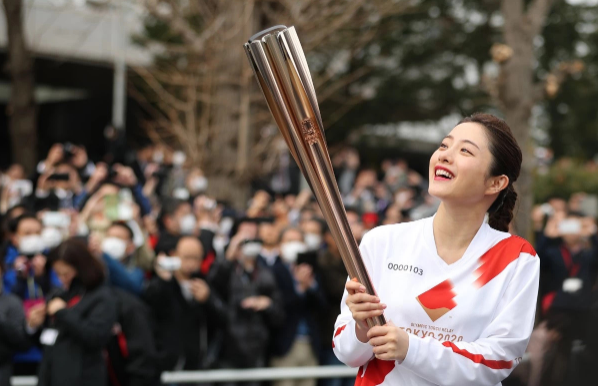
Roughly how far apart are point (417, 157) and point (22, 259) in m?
16.7

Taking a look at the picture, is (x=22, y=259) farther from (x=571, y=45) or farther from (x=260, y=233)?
(x=571, y=45)

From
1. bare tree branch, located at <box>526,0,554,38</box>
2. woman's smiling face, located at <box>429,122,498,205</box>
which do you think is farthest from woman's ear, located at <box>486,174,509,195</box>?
bare tree branch, located at <box>526,0,554,38</box>

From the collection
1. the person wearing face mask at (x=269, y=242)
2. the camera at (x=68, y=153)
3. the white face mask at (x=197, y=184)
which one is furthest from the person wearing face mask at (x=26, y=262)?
the camera at (x=68, y=153)

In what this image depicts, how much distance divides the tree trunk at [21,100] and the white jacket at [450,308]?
10609 mm

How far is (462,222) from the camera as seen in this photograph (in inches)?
90.1

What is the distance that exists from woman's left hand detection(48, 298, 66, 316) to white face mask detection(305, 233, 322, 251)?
2.42m

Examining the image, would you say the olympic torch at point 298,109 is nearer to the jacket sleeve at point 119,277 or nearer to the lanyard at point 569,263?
the jacket sleeve at point 119,277

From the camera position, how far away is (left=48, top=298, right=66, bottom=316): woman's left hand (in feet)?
14.1

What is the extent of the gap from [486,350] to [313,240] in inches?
178

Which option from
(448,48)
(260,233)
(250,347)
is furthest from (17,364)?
(448,48)

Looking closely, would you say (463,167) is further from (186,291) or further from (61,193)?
(61,193)

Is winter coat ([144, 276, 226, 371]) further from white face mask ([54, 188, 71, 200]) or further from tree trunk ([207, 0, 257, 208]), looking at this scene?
tree trunk ([207, 0, 257, 208])

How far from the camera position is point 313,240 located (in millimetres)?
6602

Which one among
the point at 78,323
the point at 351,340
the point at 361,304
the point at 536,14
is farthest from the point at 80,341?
the point at 536,14
